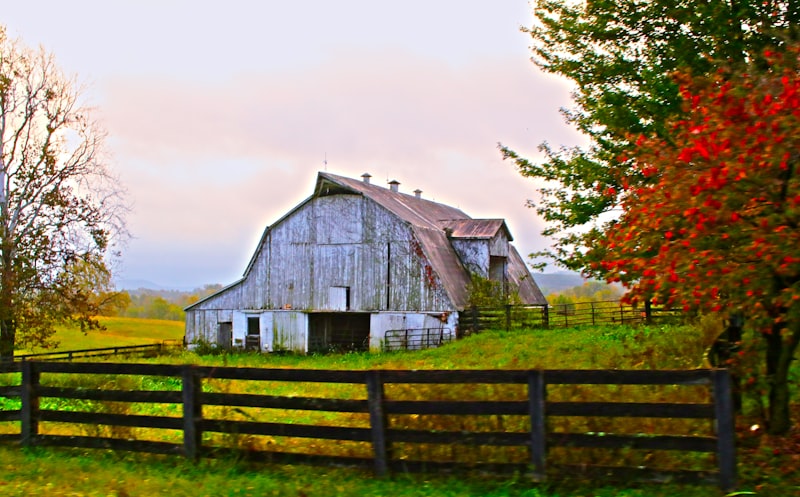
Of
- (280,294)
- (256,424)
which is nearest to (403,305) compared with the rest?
(280,294)

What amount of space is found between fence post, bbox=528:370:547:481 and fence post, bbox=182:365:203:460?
155 inches

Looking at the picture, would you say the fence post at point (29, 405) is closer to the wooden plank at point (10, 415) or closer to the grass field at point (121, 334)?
the wooden plank at point (10, 415)

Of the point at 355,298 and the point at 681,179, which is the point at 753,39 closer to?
the point at 681,179

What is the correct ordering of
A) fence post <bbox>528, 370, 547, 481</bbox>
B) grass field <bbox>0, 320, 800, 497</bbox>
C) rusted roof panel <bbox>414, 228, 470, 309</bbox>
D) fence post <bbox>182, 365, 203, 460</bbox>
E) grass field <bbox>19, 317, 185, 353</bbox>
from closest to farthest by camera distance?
grass field <bbox>0, 320, 800, 497</bbox> < fence post <bbox>528, 370, 547, 481</bbox> < fence post <bbox>182, 365, 203, 460</bbox> < rusted roof panel <bbox>414, 228, 470, 309</bbox> < grass field <bbox>19, 317, 185, 353</bbox>

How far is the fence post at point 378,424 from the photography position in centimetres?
796

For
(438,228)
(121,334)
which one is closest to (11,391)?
(438,228)

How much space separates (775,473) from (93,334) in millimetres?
86575

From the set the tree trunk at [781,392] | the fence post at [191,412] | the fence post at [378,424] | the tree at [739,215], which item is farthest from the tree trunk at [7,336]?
the tree trunk at [781,392]

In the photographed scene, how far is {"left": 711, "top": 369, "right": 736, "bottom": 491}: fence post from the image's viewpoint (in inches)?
273

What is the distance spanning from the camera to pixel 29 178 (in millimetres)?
34344

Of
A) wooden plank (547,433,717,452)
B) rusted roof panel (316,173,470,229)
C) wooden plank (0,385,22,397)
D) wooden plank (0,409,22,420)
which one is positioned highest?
rusted roof panel (316,173,470,229)

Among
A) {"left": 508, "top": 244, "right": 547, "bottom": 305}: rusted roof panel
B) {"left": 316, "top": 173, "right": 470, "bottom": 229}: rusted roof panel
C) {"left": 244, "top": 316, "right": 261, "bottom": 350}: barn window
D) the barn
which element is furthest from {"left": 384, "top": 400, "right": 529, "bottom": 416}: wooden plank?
{"left": 508, "top": 244, "right": 547, "bottom": 305}: rusted roof panel

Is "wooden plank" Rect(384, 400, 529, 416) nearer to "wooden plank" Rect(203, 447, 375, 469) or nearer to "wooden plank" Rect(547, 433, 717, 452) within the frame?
"wooden plank" Rect(547, 433, 717, 452)

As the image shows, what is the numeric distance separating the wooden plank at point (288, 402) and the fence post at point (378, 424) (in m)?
0.11
